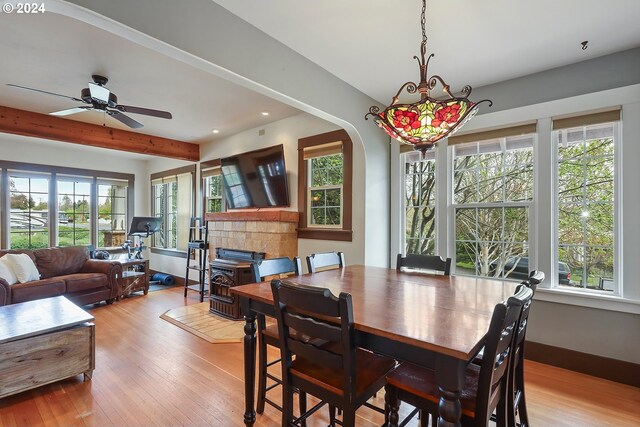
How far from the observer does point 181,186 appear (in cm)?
621

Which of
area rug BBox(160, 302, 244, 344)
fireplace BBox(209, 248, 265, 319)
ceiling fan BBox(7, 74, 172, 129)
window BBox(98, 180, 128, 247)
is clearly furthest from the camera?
window BBox(98, 180, 128, 247)

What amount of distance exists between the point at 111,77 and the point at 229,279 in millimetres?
2568

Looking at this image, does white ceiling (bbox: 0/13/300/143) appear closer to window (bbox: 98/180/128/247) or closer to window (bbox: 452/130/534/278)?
window (bbox: 452/130/534/278)

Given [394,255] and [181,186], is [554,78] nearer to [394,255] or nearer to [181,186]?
[394,255]

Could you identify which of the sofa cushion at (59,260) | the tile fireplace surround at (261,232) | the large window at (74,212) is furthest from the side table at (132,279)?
the large window at (74,212)

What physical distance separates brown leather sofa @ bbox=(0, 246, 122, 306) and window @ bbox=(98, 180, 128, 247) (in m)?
1.89

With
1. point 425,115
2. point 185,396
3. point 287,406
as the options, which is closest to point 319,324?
point 287,406

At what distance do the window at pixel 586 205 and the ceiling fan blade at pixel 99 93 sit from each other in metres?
4.08

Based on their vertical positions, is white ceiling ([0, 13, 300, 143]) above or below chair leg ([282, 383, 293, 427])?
above

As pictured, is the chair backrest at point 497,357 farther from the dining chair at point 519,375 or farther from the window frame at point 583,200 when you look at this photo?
the window frame at point 583,200

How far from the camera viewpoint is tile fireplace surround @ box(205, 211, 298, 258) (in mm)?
3949

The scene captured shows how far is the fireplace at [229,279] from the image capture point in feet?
12.7

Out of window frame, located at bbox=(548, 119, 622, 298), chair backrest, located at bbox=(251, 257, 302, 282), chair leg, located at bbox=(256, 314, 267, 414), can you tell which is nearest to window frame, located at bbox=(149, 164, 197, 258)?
chair backrest, located at bbox=(251, 257, 302, 282)

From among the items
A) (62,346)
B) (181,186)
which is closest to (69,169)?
(181,186)
